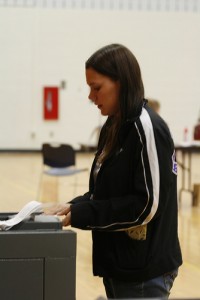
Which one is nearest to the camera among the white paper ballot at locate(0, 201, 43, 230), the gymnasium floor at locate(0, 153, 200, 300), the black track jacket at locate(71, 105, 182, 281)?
the white paper ballot at locate(0, 201, 43, 230)

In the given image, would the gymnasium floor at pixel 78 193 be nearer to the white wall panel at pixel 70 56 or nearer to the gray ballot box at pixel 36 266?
the gray ballot box at pixel 36 266

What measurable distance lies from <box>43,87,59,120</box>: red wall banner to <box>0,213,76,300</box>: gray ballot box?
493 inches

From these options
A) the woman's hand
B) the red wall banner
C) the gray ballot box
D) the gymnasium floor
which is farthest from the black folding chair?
the gray ballot box

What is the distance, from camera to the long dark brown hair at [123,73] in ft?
6.22

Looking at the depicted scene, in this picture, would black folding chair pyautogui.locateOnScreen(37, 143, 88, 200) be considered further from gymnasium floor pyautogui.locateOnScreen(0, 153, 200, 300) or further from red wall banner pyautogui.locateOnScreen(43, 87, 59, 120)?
red wall banner pyautogui.locateOnScreen(43, 87, 59, 120)

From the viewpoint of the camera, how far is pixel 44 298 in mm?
1644

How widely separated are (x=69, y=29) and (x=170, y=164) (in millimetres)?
12592

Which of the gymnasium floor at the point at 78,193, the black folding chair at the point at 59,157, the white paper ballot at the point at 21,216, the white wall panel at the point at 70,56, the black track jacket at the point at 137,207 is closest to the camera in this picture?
the white paper ballot at the point at 21,216

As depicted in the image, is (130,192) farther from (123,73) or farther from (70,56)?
(70,56)

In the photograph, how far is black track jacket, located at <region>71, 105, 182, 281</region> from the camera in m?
1.86

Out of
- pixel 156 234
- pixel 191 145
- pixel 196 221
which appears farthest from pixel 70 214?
pixel 191 145

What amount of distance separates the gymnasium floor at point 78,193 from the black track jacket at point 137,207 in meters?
0.29

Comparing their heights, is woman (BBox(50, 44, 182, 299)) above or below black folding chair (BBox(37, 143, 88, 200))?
above

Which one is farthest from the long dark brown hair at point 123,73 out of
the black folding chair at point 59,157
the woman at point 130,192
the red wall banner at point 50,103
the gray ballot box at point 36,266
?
the red wall banner at point 50,103
